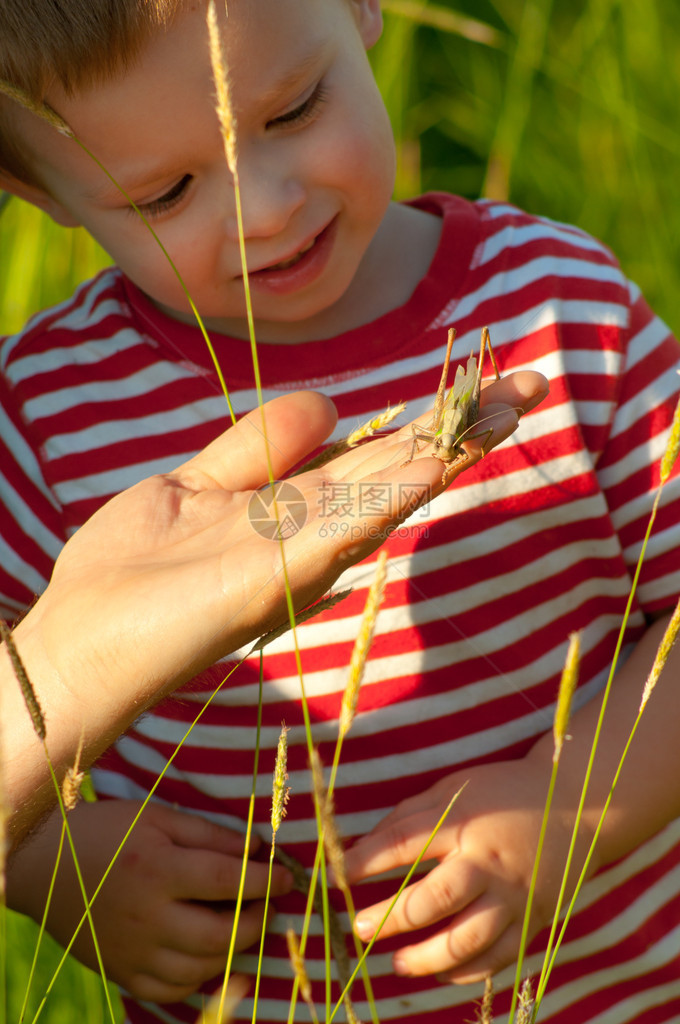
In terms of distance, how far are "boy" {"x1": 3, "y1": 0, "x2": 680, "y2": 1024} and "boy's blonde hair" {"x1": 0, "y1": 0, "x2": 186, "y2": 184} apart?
73mm

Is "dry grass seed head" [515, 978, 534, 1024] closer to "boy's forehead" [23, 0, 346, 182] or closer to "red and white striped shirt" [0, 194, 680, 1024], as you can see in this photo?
"red and white striped shirt" [0, 194, 680, 1024]

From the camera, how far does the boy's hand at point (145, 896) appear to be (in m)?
0.82

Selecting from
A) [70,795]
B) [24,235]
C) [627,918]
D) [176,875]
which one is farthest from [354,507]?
[24,235]

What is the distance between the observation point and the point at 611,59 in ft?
5.29

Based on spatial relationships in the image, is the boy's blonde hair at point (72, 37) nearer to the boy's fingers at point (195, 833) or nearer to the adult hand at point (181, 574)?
the adult hand at point (181, 574)

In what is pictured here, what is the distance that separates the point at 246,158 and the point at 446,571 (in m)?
0.40

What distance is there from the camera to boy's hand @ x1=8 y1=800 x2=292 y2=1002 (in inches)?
32.1

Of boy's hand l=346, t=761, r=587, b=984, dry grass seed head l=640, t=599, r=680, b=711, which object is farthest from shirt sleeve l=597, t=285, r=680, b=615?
dry grass seed head l=640, t=599, r=680, b=711

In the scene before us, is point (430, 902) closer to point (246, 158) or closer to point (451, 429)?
point (451, 429)

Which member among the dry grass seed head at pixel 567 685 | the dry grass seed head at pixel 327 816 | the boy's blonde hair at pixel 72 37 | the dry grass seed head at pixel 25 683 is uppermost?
the boy's blonde hair at pixel 72 37

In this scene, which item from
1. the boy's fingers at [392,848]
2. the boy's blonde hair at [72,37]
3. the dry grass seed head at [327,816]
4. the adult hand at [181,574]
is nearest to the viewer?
the dry grass seed head at [327,816]

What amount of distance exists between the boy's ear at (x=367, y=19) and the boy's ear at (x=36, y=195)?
0.32 m

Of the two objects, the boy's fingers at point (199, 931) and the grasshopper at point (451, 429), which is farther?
the boy's fingers at point (199, 931)

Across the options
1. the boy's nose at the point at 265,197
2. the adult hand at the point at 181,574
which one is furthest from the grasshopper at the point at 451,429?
the boy's nose at the point at 265,197
